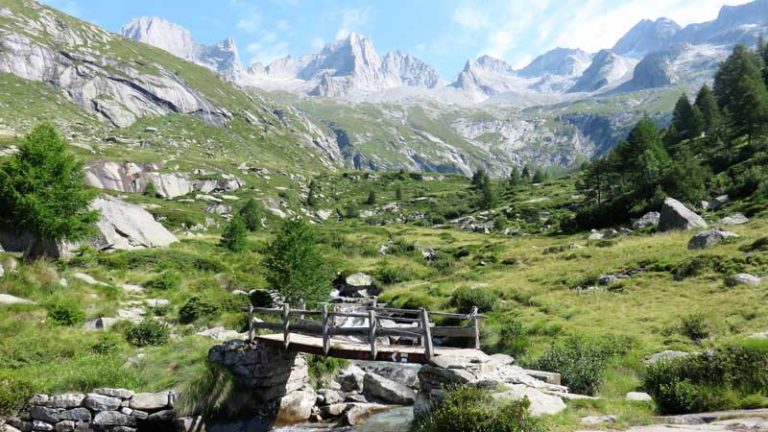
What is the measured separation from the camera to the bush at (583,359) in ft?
58.7

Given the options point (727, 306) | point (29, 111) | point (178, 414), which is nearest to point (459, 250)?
point (727, 306)

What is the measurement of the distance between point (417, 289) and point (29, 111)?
198244 millimetres

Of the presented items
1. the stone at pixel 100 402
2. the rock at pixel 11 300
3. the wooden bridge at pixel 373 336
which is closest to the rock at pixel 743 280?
the wooden bridge at pixel 373 336

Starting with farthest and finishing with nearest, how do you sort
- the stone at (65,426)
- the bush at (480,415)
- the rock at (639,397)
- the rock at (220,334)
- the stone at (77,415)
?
the rock at (220,334) < the stone at (77,415) < the stone at (65,426) < the rock at (639,397) < the bush at (480,415)

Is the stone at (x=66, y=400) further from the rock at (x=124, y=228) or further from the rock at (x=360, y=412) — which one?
the rock at (x=124, y=228)

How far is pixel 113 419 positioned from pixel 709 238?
1741 inches

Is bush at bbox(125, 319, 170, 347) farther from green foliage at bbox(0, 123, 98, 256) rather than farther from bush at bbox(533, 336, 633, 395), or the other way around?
bush at bbox(533, 336, 633, 395)

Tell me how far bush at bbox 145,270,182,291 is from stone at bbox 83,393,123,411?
15637 millimetres

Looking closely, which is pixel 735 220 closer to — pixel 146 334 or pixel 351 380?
pixel 351 380

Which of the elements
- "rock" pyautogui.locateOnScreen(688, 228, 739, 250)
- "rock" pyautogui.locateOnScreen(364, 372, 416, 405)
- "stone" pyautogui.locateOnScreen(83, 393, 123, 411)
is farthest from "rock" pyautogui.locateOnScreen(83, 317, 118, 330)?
"rock" pyautogui.locateOnScreen(688, 228, 739, 250)

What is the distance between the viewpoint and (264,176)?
169 m

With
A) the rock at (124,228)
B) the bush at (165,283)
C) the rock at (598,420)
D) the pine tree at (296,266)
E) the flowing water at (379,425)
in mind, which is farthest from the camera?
the rock at (124,228)

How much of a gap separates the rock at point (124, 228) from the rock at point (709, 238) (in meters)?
51.2

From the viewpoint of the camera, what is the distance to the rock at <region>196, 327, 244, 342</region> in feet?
81.3
